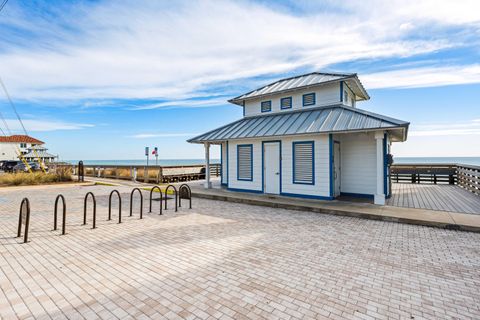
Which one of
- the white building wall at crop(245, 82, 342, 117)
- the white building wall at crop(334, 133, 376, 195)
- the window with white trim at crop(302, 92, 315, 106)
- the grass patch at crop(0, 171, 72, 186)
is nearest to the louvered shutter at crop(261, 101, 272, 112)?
the white building wall at crop(245, 82, 342, 117)

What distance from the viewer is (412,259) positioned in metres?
4.60

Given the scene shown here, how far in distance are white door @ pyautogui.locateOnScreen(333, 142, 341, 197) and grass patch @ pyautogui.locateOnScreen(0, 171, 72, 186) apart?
1922cm

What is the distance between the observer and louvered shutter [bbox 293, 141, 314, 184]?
10039 mm

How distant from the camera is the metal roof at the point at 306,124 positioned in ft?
28.6

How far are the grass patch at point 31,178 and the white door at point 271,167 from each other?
16278 mm

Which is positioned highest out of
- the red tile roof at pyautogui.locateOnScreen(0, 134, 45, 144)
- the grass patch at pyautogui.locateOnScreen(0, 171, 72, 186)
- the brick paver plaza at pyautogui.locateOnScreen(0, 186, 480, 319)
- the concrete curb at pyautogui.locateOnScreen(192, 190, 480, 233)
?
the red tile roof at pyautogui.locateOnScreen(0, 134, 45, 144)

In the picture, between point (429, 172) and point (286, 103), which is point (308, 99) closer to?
point (286, 103)

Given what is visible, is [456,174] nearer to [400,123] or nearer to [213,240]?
[400,123]

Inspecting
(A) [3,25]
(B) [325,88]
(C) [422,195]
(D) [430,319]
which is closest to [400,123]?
(B) [325,88]

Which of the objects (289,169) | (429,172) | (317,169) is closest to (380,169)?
(317,169)

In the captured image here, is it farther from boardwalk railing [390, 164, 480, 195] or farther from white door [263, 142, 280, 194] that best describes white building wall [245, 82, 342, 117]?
boardwalk railing [390, 164, 480, 195]

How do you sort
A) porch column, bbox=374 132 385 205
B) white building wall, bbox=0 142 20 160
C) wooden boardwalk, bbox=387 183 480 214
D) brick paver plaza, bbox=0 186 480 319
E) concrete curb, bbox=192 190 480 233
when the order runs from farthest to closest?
white building wall, bbox=0 142 20 160 → porch column, bbox=374 132 385 205 → wooden boardwalk, bbox=387 183 480 214 → concrete curb, bbox=192 190 480 233 → brick paver plaza, bbox=0 186 480 319

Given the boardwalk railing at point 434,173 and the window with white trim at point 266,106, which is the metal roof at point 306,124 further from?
the boardwalk railing at point 434,173

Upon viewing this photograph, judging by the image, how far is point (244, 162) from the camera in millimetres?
12195
